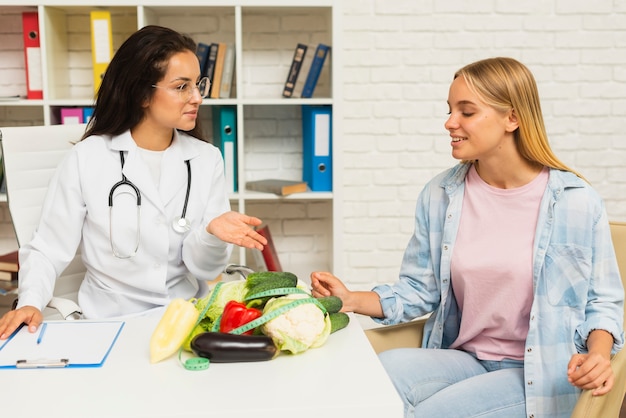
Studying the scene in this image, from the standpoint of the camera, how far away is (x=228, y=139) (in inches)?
109

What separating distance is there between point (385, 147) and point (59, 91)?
1400 millimetres

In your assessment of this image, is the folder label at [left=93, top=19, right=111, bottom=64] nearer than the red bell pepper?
No

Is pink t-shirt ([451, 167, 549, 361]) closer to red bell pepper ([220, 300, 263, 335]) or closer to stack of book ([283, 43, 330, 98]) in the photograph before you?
red bell pepper ([220, 300, 263, 335])

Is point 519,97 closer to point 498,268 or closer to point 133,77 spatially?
point 498,268

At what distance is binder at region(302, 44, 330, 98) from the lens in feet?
9.14

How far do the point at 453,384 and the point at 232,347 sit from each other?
24.4 inches

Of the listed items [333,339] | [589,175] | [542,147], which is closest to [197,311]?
[333,339]

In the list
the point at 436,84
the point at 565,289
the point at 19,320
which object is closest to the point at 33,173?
the point at 19,320

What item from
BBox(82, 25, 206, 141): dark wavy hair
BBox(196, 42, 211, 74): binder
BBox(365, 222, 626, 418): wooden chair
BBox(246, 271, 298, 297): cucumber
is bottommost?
BBox(365, 222, 626, 418): wooden chair

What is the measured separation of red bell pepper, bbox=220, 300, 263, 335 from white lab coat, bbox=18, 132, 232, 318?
53cm

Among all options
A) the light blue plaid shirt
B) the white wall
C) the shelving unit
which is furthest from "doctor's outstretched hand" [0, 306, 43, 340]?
the white wall

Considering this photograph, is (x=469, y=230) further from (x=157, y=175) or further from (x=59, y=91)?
(x=59, y=91)

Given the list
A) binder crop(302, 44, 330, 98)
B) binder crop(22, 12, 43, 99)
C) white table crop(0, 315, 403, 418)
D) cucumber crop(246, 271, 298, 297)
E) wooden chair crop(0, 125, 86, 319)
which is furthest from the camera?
binder crop(302, 44, 330, 98)

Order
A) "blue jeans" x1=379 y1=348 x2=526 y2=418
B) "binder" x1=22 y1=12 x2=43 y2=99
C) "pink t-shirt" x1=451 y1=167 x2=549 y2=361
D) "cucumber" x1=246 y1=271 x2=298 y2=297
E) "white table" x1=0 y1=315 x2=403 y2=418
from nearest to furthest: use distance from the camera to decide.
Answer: "white table" x1=0 y1=315 x2=403 y2=418
"cucumber" x1=246 y1=271 x2=298 y2=297
"blue jeans" x1=379 y1=348 x2=526 y2=418
"pink t-shirt" x1=451 y1=167 x2=549 y2=361
"binder" x1=22 y1=12 x2=43 y2=99
